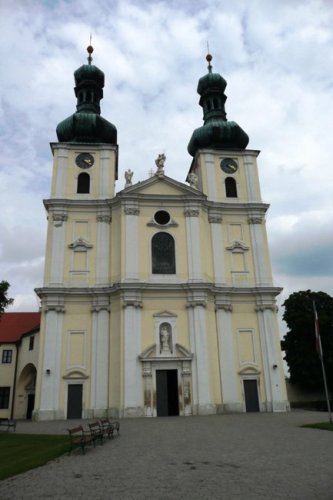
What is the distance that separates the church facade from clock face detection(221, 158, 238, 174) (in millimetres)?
92

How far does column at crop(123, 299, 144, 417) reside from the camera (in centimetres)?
2627

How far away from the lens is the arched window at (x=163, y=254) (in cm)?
3050

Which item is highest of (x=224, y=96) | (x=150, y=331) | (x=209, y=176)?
(x=224, y=96)

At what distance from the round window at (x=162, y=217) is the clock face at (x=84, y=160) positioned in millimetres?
6800

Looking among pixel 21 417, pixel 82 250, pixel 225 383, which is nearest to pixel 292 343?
pixel 225 383

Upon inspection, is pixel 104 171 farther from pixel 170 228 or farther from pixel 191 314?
pixel 191 314

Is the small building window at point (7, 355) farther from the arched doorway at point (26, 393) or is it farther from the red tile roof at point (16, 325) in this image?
the arched doorway at point (26, 393)

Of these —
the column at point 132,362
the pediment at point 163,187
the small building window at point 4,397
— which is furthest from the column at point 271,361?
the small building window at point 4,397

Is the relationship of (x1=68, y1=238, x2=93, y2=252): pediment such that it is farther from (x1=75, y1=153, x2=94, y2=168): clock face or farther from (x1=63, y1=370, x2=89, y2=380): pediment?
(x1=63, y1=370, x2=89, y2=380): pediment

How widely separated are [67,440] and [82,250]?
17.6 m

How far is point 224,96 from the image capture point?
40125 mm

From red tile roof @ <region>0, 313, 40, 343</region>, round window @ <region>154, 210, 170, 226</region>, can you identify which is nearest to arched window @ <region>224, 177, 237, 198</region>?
round window @ <region>154, 210, 170, 226</region>

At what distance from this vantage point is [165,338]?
28.4m

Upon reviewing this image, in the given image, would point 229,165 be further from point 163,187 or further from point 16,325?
point 16,325
